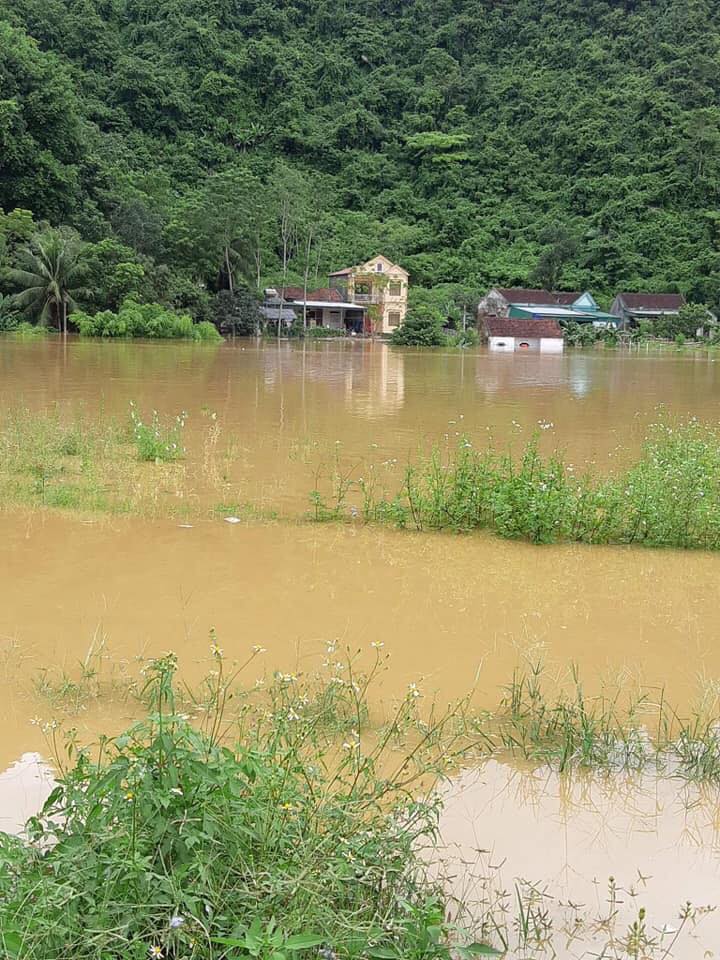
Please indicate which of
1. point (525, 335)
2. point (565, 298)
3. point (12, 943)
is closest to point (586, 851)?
point (12, 943)

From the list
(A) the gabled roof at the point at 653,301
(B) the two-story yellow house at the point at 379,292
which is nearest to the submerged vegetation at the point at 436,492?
(B) the two-story yellow house at the point at 379,292

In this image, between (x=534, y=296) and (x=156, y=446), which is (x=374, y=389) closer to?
(x=156, y=446)

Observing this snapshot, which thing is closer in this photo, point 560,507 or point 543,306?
point 560,507

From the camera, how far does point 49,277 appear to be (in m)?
43.2

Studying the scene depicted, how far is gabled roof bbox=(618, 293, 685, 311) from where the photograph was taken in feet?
216

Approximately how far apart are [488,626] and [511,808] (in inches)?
72.3

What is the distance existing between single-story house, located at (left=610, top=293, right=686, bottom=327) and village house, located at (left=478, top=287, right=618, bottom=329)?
1013 mm

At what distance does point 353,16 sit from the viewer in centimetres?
10706

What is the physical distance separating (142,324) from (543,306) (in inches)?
1334

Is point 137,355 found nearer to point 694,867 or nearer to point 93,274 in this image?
point 93,274

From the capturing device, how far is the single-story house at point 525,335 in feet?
181

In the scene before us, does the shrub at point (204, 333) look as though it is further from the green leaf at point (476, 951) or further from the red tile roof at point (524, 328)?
the green leaf at point (476, 951)

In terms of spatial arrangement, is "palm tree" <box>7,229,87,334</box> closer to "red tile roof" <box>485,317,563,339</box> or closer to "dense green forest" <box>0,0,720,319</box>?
"dense green forest" <box>0,0,720,319</box>

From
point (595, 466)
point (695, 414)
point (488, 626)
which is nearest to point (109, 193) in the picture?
point (695, 414)
